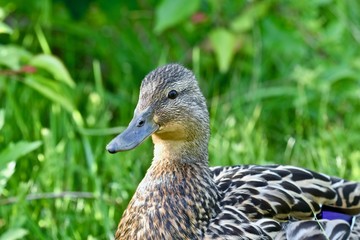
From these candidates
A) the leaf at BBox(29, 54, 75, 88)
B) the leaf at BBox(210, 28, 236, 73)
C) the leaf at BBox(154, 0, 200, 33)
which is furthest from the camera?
the leaf at BBox(210, 28, 236, 73)

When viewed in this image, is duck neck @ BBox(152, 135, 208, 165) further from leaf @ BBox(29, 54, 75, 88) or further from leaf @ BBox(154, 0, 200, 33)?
leaf @ BBox(154, 0, 200, 33)

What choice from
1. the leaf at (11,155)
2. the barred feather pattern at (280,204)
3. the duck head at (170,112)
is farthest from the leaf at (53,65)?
the barred feather pattern at (280,204)

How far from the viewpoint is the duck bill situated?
11.2 ft

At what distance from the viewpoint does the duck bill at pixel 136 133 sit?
340 centimetres

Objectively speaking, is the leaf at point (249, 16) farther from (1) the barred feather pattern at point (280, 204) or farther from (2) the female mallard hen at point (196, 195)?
(2) the female mallard hen at point (196, 195)

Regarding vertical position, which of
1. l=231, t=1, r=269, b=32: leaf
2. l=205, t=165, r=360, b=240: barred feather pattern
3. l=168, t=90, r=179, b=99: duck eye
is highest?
l=231, t=1, r=269, b=32: leaf

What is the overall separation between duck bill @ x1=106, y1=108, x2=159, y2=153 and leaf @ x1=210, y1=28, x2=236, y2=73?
5.34 feet

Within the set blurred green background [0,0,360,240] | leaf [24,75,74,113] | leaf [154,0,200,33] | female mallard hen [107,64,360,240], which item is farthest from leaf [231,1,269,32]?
female mallard hen [107,64,360,240]

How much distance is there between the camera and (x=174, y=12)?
16.5ft

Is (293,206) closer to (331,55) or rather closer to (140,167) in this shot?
(140,167)

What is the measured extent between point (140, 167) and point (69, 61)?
1.23 metres

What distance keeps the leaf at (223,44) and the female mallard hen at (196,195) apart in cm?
137

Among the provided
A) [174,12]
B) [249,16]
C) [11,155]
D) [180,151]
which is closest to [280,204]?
[180,151]

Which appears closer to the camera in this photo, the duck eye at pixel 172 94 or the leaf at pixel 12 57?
the duck eye at pixel 172 94
